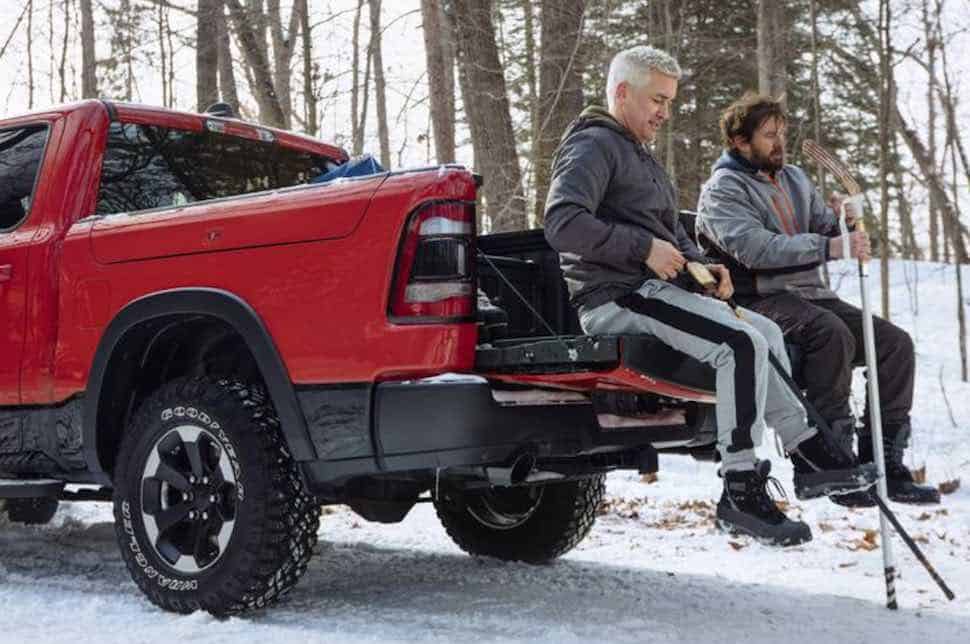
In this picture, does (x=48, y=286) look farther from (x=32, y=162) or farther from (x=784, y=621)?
(x=784, y=621)

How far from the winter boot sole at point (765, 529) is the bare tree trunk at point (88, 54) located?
18.0 meters

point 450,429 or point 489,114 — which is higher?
point 489,114

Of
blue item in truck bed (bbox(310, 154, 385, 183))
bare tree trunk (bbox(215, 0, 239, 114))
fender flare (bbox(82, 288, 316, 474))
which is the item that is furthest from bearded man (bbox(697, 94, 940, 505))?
bare tree trunk (bbox(215, 0, 239, 114))

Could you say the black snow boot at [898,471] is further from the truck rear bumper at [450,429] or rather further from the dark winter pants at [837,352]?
the truck rear bumper at [450,429]

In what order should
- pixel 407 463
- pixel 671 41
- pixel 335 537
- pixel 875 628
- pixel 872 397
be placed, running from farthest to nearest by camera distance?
pixel 671 41 < pixel 335 537 < pixel 872 397 < pixel 875 628 < pixel 407 463

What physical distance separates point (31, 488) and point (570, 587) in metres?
2.22

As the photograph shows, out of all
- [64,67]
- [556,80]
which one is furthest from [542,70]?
[64,67]

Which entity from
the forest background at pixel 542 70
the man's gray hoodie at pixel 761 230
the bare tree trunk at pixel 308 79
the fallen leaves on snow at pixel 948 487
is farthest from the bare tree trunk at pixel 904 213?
the man's gray hoodie at pixel 761 230

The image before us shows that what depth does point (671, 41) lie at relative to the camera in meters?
15.4

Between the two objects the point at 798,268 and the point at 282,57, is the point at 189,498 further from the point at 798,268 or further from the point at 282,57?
the point at 282,57

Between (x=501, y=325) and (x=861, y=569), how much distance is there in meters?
2.33

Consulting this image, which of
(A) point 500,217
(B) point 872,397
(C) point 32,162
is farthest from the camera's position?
(A) point 500,217

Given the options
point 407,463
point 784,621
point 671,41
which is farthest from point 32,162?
point 671,41

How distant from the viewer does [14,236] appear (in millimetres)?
4730
